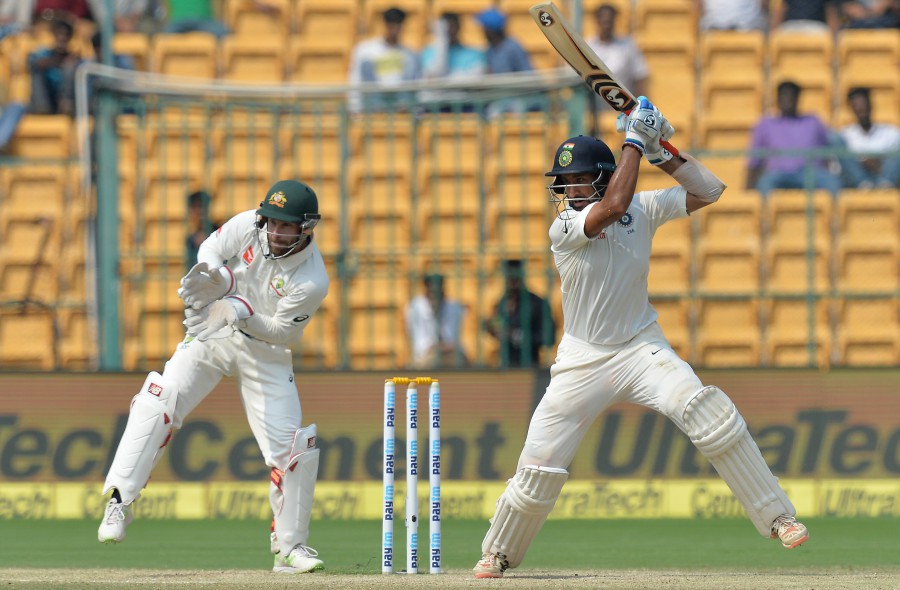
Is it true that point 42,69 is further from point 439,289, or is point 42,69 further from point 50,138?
point 439,289

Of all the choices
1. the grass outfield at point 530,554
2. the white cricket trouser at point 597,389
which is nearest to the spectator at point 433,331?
the grass outfield at point 530,554

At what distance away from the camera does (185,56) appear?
1365cm

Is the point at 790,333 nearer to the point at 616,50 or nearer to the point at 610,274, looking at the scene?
the point at 616,50

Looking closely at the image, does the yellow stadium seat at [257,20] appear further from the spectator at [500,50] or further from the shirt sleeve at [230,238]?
the shirt sleeve at [230,238]

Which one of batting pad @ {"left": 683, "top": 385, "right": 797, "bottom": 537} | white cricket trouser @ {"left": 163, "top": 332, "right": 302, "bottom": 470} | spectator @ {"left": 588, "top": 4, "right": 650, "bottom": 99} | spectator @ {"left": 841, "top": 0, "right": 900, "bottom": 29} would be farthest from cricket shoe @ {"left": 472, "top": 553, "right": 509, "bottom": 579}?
spectator @ {"left": 841, "top": 0, "right": 900, "bottom": 29}

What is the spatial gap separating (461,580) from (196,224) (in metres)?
5.25

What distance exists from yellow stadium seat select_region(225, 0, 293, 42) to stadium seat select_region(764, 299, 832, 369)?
510 cm

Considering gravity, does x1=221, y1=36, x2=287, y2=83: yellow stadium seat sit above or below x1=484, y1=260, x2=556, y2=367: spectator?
above

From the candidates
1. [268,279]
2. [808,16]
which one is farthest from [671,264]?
[268,279]

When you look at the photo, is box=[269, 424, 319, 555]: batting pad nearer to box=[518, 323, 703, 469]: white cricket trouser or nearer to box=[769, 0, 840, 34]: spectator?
box=[518, 323, 703, 469]: white cricket trouser

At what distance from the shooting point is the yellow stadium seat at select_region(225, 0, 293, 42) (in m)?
14.0

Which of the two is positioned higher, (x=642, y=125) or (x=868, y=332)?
(x=642, y=125)

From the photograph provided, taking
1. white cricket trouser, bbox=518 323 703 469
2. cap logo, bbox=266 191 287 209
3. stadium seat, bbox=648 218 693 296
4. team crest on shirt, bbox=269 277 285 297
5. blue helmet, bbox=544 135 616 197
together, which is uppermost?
blue helmet, bbox=544 135 616 197

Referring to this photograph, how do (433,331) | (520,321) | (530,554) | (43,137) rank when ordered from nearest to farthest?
(530,554) < (520,321) < (433,331) < (43,137)
